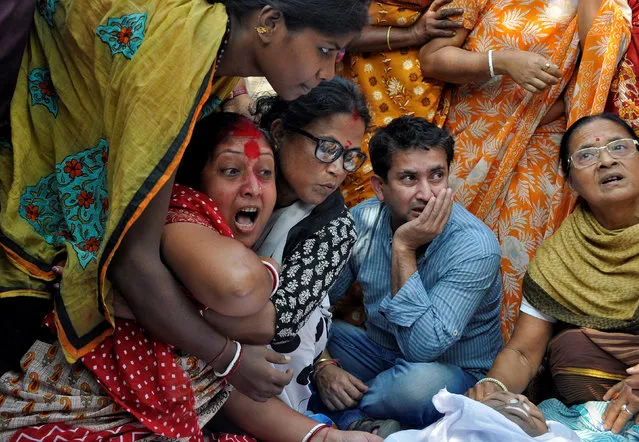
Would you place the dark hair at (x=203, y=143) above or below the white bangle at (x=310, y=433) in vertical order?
above

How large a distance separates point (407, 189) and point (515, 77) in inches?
29.2

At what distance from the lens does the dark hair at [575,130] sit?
10.8 feet

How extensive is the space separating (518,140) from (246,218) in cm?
176

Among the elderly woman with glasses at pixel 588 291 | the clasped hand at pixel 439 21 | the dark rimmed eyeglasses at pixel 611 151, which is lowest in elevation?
the elderly woman with glasses at pixel 588 291

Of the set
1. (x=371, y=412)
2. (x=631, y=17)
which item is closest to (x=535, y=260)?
(x=371, y=412)

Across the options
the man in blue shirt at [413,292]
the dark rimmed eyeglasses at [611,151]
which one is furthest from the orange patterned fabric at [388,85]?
the dark rimmed eyeglasses at [611,151]

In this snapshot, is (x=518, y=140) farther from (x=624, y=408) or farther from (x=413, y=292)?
(x=624, y=408)

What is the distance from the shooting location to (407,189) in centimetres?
330

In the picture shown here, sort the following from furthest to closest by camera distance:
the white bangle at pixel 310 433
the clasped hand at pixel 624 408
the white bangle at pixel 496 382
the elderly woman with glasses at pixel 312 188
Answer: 1. the white bangle at pixel 496 382
2. the clasped hand at pixel 624 408
3. the elderly woman with glasses at pixel 312 188
4. the white bangle at pixel 310 433

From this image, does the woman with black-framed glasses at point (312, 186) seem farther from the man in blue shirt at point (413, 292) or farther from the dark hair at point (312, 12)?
the dark hair at point (312, 12)

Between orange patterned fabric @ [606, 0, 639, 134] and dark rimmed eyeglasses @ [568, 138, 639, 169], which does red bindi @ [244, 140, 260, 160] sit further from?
orange patterned fabric @ [606, 0, 639, 134]

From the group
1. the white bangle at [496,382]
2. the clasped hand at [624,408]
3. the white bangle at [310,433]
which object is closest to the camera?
the white bangle at [310,433]

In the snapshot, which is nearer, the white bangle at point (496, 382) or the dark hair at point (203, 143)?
the dark hair at point (203, 143)

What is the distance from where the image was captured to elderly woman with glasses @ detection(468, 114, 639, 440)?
301 cm
